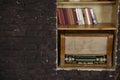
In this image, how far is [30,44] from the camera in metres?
2.52

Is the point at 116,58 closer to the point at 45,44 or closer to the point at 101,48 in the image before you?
the point at 101,48

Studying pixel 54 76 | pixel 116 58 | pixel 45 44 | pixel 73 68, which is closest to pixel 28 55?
pixel 45 44

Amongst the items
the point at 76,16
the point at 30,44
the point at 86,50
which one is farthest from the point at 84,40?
the point at 30,44

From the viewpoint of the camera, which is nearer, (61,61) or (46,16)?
(46,16)

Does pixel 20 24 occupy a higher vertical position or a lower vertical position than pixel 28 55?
higher

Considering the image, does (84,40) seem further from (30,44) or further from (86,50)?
(30,44)

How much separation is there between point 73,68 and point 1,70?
85 cm

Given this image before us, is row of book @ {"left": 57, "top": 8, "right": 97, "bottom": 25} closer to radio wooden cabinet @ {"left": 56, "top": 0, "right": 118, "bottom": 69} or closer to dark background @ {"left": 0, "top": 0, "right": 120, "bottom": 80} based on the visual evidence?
radio wooden cabinet @ {"left": 56, "top": 0, "right": 118, "bottom": 69}

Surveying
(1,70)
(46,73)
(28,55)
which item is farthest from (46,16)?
(1,70)

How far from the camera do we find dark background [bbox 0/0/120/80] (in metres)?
2.44

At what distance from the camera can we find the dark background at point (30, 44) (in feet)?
7.99

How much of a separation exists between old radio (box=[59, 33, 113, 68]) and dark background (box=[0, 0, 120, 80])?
109 mm

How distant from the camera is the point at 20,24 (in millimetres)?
2475

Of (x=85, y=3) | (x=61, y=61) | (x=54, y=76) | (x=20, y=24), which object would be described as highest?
(x=85, y=3)
